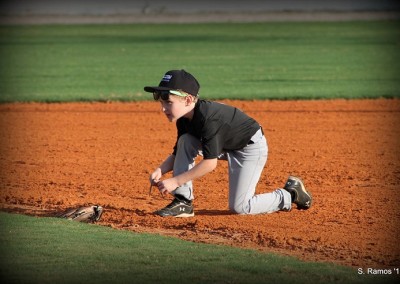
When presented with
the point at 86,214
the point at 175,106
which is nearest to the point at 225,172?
the point at 86,214

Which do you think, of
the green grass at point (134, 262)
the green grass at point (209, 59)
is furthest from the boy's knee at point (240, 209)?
the green grass at point (209, 59)

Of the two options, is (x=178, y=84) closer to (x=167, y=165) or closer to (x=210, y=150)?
(x=210, y=150)

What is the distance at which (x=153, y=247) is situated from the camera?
23.2 feet

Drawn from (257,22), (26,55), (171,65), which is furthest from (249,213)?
(257,22)

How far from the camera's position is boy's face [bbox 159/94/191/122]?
7.67 metres

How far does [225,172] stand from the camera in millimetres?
10797

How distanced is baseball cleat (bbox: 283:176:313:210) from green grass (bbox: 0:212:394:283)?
1.49 m

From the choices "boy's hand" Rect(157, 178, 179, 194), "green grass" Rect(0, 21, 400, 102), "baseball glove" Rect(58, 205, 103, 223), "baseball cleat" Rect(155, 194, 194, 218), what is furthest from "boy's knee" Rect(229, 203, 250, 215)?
"green grass" Rect(0, 21, 400, 102)

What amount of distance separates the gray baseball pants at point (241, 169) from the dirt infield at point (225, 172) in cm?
14

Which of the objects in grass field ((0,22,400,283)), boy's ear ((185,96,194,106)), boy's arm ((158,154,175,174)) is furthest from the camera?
boy's arm ((158,154,175,174))

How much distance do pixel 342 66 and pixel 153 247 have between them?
1550cm

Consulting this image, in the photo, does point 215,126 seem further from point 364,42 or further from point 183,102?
point 364,42

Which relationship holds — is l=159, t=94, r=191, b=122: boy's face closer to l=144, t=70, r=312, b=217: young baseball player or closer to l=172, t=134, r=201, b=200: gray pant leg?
l=144, t=70, r=312, b=217: young baseball player

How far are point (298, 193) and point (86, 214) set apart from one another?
1.87 metres
